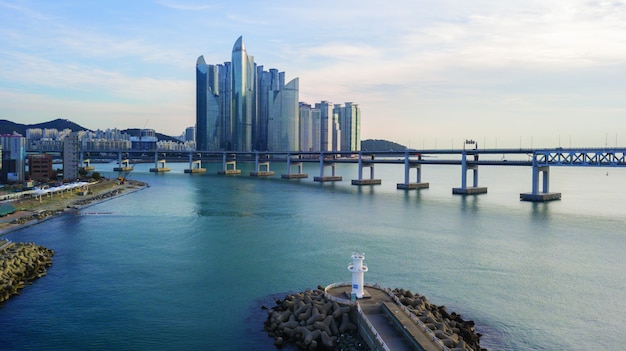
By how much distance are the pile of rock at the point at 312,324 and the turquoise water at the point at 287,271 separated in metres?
Result: 0.39

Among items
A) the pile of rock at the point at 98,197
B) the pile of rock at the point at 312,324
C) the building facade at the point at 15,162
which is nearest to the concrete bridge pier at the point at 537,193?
the pile of rock at the point at 312,324

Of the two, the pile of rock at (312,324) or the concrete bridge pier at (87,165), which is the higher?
the concrete bridge pier at (87,165)

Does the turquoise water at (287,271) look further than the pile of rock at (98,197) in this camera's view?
No

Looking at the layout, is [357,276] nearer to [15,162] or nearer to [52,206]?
[52,206]

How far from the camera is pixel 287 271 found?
14.9 metres

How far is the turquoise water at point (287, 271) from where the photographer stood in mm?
10328

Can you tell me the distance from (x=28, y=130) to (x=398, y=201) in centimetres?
14438

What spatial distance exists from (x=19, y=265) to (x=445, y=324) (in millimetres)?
11767

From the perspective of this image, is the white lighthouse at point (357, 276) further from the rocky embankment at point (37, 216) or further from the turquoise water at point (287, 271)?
the rocky embankment at point (37, 216)

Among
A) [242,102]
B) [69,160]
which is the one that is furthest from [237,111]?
[69,160]

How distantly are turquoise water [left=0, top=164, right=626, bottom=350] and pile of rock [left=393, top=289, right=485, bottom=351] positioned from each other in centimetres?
45

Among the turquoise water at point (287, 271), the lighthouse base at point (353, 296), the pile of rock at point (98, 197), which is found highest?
the pile of rock at point (98, 197)

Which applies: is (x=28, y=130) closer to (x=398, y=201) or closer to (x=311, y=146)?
(x=311, y=146)

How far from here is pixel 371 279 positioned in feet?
45.9
